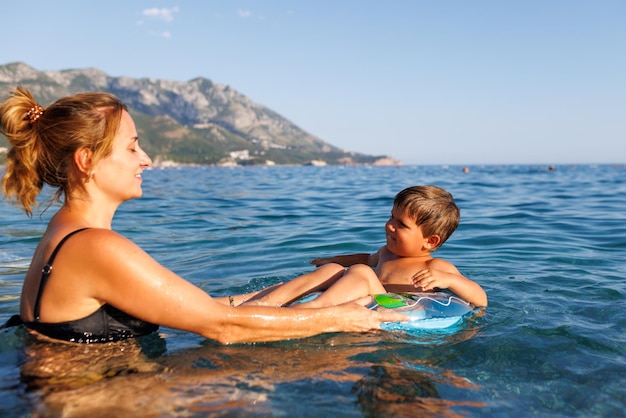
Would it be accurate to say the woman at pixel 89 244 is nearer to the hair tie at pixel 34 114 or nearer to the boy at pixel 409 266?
the hair tie at pixel 34 114

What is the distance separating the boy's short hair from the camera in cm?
529

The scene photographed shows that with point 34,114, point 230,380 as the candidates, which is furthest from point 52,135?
point 230,380

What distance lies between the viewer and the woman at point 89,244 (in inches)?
117

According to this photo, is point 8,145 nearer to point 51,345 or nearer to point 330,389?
point 51,345

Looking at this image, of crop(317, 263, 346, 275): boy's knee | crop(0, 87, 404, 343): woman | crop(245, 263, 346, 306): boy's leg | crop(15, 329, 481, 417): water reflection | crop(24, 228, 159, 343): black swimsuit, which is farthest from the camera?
crop(317, 263, 346, 275): boy's knee

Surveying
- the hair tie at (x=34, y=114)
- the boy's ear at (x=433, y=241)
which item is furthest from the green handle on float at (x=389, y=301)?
the hair tie at (x=34, y=114)

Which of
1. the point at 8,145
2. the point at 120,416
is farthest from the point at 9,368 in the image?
the point at 8,145

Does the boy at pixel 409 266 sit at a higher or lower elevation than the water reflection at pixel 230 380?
higher

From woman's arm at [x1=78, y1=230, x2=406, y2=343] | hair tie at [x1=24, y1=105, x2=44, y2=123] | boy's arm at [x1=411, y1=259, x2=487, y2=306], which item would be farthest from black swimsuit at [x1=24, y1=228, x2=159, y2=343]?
boy's arm at [x1=411, y1=259, x2=487, y2=306]

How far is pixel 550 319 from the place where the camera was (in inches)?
189

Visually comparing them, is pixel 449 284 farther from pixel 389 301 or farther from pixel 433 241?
pixel 389 301

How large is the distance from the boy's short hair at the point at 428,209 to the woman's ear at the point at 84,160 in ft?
10.3

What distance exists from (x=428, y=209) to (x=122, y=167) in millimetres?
3098

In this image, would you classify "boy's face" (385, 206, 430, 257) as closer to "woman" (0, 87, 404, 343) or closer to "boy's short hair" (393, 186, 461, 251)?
"boy's short hair" (393, 186, 461, 251)
